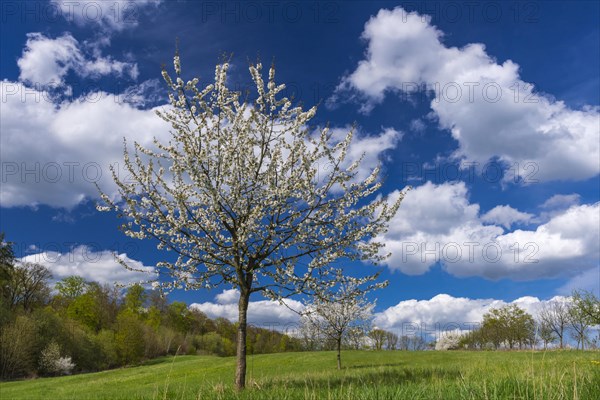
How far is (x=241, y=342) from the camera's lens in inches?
493

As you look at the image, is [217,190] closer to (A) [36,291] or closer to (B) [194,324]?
(A) [36,291]

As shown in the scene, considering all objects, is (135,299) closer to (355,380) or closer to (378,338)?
(378,338)

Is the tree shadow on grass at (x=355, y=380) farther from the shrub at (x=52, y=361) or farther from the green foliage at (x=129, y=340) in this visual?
the green foliage at (x=129, y=340)

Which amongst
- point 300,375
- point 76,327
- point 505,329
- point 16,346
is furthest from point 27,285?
point 505,329

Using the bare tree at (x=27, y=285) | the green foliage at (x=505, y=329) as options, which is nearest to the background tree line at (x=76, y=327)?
the bare tree at (x=27, y=285)

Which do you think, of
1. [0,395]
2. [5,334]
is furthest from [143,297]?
[0,395]

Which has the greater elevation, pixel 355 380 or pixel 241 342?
pixel 241 342

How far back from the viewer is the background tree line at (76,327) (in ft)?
165

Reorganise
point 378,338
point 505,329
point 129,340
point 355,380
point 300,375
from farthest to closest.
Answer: point 378,338 → point 505,329 → point 129,340 → point 300,375 → point 355,380

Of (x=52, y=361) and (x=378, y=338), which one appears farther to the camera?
(x=378, y=338)

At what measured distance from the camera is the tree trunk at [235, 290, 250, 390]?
12070 mm

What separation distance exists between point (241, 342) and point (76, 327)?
61.5m

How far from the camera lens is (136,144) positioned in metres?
13.5

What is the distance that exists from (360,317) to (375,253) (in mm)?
31693
